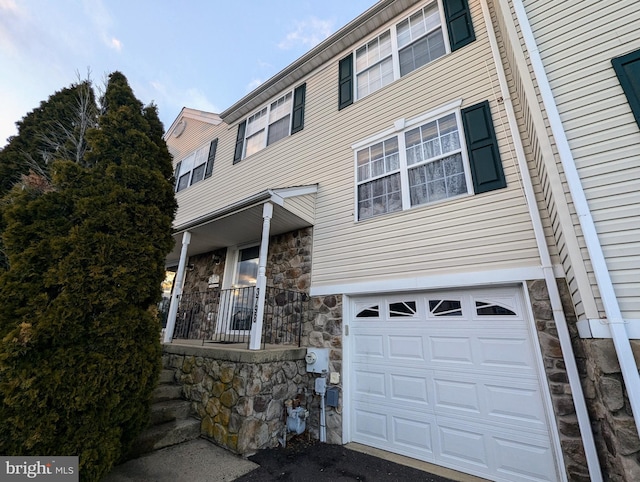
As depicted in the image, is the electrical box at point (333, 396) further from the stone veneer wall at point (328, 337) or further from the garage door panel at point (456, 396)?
the garage door panel at point (456, 396)

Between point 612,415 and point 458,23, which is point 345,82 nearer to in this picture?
point 458,23

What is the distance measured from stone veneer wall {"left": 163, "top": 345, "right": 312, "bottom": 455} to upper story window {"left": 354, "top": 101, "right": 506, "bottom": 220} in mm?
2859

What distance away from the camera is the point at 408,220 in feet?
13.6

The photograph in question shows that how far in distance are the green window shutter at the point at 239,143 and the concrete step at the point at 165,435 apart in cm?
610

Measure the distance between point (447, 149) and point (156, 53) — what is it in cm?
901

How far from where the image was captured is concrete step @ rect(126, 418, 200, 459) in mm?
3152

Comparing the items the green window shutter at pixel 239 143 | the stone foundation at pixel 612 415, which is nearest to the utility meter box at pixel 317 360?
the stone foundation at pixel 612 415

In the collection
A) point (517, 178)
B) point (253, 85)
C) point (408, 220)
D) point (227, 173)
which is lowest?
point (408, 220)

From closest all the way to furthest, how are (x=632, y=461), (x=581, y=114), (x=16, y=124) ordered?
(x=632, y=461)
(x=581, y=114)
(x=16, y=124)

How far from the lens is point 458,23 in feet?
15.2

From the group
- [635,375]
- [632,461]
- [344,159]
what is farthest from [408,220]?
[632,461]

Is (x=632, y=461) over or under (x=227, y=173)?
under

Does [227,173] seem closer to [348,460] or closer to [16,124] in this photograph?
[16,124]

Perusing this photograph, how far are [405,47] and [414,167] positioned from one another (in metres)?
2.77
